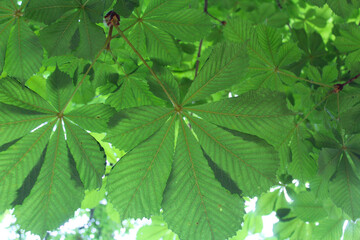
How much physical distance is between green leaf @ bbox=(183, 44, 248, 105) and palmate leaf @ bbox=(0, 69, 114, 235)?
1.19ft

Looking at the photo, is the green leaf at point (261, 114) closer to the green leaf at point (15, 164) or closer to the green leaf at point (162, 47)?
the green leaf at point (162, 47)

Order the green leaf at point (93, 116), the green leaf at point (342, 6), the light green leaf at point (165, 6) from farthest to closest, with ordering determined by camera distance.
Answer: the light green leaf at point (165, 6) < the green leaf at point (342, 6) < the green leaf at point (93, 116)

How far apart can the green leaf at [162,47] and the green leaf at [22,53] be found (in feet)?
1.60

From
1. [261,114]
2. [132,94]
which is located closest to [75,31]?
[132,94]

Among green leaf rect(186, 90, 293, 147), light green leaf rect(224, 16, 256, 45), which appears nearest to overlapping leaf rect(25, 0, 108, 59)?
green leaf rect(186, 90, 293, 147)

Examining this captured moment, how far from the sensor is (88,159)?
97cm

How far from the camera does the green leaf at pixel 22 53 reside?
0.97 m

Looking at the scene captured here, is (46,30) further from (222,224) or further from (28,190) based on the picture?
(222,224)

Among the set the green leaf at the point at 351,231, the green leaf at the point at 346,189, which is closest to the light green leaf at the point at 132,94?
the green leaf at the point at 346,189

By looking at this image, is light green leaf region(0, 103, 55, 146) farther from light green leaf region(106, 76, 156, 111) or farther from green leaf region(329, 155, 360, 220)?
green leaf region(329, 155, 360, 220)

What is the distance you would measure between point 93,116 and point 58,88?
0.54ft

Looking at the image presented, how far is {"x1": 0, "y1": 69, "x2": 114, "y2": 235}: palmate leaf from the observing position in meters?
0.94

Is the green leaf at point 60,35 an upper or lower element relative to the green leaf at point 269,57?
upper

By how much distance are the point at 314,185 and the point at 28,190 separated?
1320 mm
